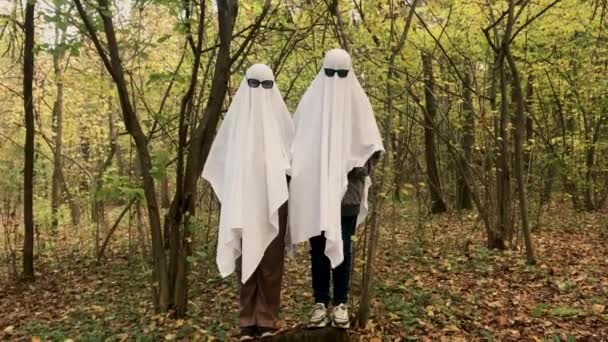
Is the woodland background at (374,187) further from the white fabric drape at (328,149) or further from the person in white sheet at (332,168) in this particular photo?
the white fabric drape at (328,149)

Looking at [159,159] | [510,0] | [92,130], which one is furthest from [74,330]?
[92,130]

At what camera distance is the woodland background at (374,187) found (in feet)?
16.2

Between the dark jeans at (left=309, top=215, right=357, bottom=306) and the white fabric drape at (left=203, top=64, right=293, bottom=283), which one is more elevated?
the white fabric drape at (left=203, top=64, right=293, bottom=283)

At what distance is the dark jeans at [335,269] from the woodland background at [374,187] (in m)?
0.49

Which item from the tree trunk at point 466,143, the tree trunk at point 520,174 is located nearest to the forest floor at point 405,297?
the tree trunk at point 520,174

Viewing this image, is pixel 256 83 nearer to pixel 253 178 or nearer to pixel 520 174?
pixel 253 178

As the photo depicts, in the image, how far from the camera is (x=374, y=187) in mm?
4535

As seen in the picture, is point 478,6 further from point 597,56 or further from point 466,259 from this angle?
point 597,56

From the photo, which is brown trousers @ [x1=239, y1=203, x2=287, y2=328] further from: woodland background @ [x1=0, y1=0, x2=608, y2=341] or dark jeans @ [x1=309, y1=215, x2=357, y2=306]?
woodland background @ [x1=0, y1=0, x2=608, y2=341]

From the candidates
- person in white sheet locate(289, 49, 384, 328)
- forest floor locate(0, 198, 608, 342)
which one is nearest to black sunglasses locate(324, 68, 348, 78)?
person in white sheet locate(289, 49, 384, 328)

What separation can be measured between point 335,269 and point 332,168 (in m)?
0.77

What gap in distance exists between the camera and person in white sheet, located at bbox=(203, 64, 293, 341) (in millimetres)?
3605

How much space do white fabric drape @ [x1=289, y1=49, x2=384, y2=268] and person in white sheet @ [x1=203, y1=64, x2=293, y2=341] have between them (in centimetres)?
13

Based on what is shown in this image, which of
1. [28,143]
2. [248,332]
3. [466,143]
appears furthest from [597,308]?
[28,143]
